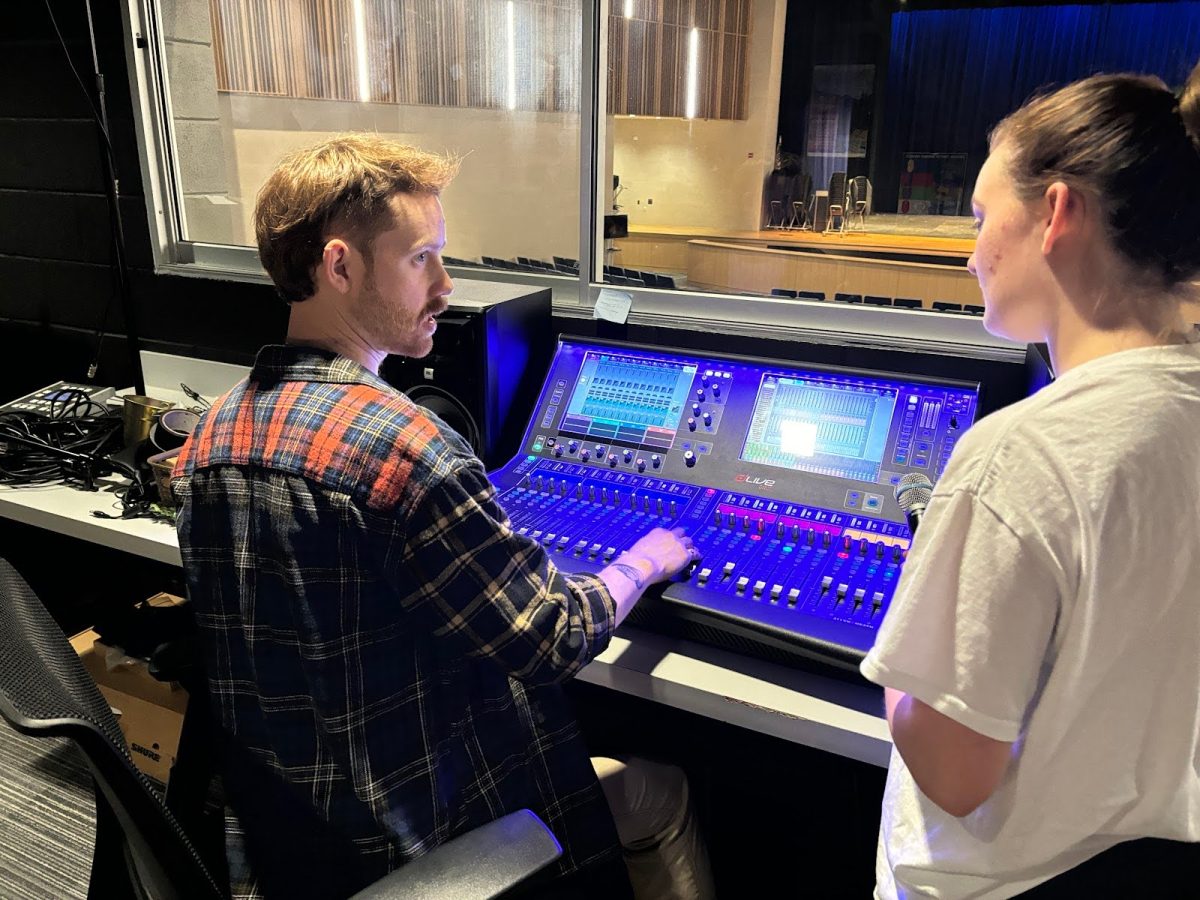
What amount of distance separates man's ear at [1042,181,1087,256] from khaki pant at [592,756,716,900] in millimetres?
954

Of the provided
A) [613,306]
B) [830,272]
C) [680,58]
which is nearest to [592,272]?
[613,306]

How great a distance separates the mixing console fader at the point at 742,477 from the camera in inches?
45.5

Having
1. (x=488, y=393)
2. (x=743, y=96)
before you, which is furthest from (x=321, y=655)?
(x=743, y=96)

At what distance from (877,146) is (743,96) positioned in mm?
1501

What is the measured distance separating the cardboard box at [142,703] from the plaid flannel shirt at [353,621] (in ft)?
2.87

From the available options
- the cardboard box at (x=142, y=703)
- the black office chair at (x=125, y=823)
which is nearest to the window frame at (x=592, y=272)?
the cardboard box at (x=142, y=703)

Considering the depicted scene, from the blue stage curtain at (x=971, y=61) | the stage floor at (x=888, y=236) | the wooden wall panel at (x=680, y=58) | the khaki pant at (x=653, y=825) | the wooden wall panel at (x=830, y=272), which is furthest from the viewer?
the blue stage curtain at (x=971, y=61)

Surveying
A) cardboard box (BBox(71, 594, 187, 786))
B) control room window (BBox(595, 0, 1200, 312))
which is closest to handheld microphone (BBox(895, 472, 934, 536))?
cardboard box (BBox(71, 594, 187, 786))

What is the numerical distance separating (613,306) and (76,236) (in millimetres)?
1738

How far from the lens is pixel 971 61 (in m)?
7.56

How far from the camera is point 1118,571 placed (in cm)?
68

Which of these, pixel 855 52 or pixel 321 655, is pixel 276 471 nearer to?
pixel 321 655

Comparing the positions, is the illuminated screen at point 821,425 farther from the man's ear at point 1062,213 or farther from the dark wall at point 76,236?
the dark wall at point 76,236

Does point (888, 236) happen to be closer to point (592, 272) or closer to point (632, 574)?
point (592, 272)
